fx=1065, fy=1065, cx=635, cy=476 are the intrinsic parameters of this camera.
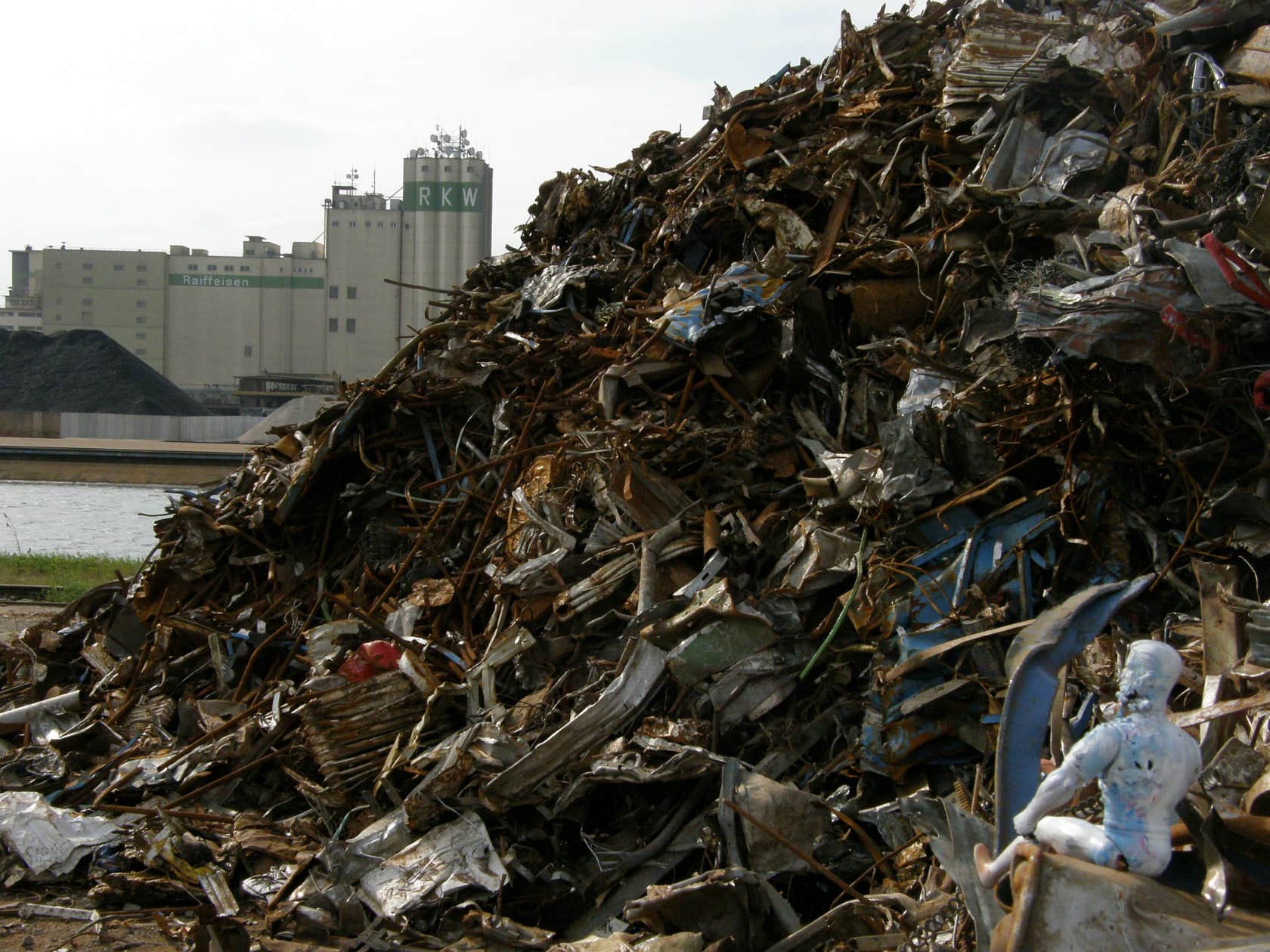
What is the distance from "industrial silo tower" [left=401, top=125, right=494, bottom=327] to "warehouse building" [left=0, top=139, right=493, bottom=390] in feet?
0.17

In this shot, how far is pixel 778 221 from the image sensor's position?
7148mm

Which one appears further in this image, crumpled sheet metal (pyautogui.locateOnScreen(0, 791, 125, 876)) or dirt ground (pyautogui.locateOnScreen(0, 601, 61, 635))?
dirt ground (pyautogui.locateOnScreen(0, 601, 61, 635))

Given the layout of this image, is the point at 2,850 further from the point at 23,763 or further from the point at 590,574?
the point at 590,574

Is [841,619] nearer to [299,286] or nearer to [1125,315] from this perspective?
[1125,315]

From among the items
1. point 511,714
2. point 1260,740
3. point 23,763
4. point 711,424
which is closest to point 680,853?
point 511,714

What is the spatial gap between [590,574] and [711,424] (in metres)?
1.21

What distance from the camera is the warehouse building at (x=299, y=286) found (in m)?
52.5

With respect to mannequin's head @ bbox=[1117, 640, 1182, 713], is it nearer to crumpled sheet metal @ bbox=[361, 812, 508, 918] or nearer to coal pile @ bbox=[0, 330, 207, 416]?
crumpled sheet metal @ bbox=[361, 812, 508, 918]

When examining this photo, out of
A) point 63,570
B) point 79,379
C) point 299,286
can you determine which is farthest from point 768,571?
point 299,286

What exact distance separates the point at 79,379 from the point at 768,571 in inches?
1921

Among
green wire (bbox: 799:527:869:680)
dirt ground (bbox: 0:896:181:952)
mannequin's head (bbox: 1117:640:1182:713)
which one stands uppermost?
mannequin's head (bbox: 1117:640:1182:713)

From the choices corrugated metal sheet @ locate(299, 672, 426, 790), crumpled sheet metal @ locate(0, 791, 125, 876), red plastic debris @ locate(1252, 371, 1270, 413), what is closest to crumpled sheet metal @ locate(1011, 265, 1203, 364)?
red plastic debris @ locate(1252, 371, 1270, 413)

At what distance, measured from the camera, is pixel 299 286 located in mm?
55875

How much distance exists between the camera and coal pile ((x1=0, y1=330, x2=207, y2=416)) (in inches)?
1808
